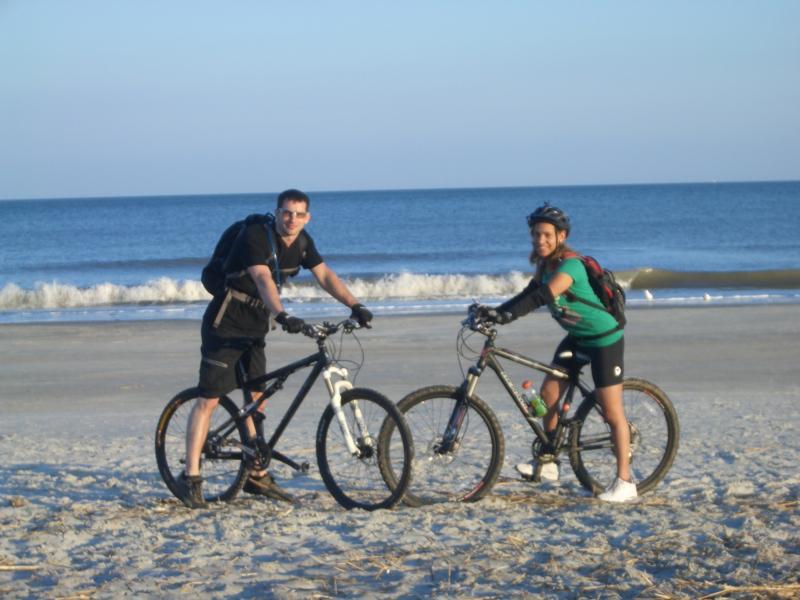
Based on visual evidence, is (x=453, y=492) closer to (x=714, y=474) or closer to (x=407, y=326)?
(x=714, y=474)

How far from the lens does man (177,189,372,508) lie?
226 inches

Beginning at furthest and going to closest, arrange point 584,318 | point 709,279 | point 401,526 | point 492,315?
point 709,279
point 584,318
point 492,315
point 401,526

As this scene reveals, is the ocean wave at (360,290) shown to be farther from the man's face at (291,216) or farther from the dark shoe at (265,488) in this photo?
the man's face at (291,216)

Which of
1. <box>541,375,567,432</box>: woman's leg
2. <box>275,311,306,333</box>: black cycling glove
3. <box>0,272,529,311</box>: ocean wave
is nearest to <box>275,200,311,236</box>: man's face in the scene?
<box>275,311,306,333</box>: black cycling glove

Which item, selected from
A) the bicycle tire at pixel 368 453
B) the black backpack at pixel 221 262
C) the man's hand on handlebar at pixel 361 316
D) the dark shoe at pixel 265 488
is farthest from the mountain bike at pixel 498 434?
the black backpack at pixel 221 262

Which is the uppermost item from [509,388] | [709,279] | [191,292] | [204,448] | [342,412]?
[709,279]

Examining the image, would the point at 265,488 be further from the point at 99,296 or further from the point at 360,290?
the point at 360,290

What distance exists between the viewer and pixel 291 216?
5.75 m

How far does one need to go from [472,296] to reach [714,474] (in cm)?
1828

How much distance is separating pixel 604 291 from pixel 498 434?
98 cm

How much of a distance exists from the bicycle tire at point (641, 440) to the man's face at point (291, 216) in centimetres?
198

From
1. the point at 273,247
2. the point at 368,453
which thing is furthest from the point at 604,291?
the point at 273,247

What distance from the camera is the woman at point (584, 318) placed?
5750mm

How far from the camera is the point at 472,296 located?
24719 millimetres
